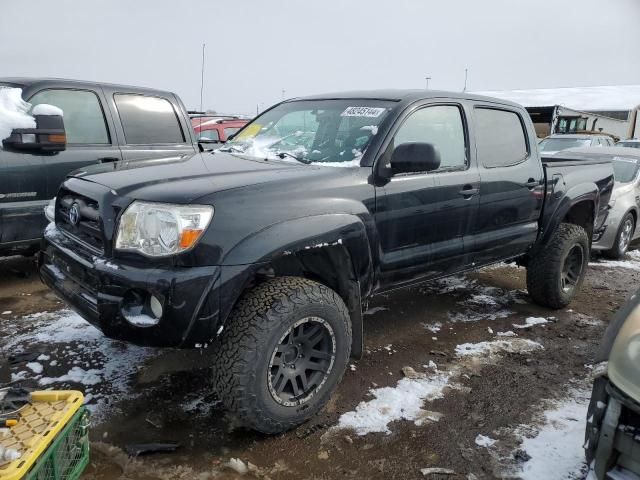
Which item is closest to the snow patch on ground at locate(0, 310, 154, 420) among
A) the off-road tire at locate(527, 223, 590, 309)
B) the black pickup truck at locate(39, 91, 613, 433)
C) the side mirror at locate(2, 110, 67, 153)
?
the black pickup truck at locate(39, 91, 613, 433)

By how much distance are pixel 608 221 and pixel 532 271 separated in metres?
2.99

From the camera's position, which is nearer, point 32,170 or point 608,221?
point 32,170

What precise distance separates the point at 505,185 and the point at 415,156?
1272 mm

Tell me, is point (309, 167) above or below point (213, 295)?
above

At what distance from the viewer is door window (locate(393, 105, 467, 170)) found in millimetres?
3358

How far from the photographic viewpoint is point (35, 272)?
5.15 meters

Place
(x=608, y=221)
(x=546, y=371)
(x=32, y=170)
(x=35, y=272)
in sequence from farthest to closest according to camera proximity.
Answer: (x=608, y=221) < (x=35, y=272) < (x=32, y=170) < (x=546, y=371)

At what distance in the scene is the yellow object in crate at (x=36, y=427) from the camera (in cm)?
173

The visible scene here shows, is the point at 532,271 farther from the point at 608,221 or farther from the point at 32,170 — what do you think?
the point at 32,170

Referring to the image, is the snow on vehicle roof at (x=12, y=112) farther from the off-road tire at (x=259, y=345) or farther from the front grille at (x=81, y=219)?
the off-road tire at (x=259, y=345)

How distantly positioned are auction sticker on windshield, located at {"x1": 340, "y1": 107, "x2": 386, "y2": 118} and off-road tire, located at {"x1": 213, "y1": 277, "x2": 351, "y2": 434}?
49.5 inches

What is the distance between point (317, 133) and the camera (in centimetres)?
345

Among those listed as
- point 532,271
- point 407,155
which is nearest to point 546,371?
point 532,271

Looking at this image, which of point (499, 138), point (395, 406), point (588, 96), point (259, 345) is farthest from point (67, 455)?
point (588, 96)
